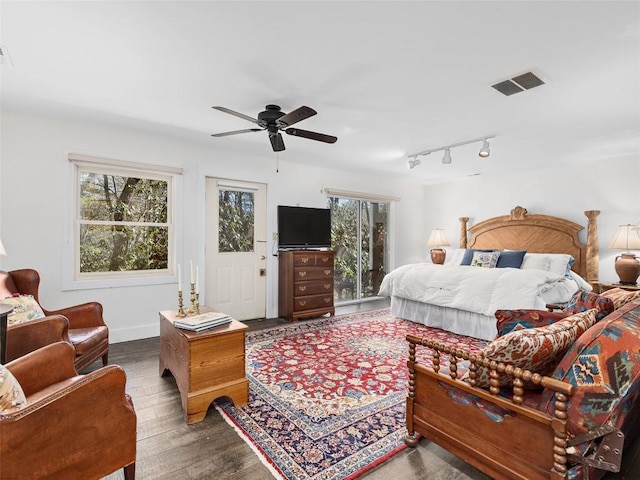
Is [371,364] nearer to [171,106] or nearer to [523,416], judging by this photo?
[523,416]

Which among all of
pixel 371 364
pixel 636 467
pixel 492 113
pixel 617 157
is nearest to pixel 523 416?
pixel 636 467

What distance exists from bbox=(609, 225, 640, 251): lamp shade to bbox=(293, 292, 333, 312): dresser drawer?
3790 mm

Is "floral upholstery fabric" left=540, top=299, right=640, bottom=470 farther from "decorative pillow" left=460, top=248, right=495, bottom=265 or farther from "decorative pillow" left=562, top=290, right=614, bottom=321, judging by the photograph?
"decorative pillow" left=460, top=248, right=495, bottom=265

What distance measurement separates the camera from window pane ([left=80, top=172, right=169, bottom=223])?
3.54 m

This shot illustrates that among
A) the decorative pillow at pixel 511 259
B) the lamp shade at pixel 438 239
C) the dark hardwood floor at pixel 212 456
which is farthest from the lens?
the lamp shade at pixel 438 239

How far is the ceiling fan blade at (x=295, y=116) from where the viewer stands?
2.26 metres

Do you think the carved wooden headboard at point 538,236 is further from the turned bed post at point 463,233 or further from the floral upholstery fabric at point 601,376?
the floral upholstery fabric at point 601,376

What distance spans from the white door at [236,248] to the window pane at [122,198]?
0.59 meters

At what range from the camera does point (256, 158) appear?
461cm

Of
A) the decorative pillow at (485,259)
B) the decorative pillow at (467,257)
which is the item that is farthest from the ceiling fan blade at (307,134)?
the decorative pillow at (467,257)

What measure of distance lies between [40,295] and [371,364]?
3.33 meters

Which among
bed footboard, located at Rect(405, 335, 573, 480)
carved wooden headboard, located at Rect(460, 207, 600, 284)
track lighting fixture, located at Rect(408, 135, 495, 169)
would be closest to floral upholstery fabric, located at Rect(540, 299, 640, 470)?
bed footboard, located at Rect(405, 335, 573, 480)

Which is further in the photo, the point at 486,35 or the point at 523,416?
the point at 486,35

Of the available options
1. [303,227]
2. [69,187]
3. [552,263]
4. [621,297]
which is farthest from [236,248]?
[552,263]
